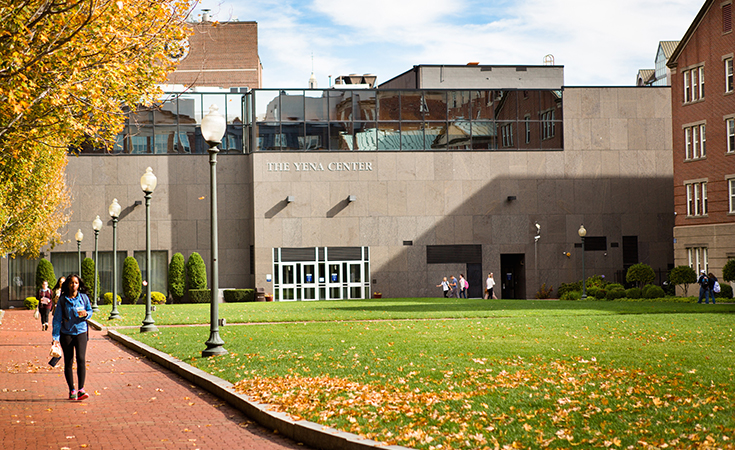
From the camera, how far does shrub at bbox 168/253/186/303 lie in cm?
4816

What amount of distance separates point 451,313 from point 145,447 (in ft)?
68.5

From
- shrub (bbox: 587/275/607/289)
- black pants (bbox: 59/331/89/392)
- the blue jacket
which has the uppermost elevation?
the blue jacket

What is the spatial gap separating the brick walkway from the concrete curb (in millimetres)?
109

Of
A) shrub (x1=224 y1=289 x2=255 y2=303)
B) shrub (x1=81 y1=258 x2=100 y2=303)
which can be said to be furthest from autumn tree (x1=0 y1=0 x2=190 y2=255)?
shrub (x1=81 y1=258 x2=100 y2=303)

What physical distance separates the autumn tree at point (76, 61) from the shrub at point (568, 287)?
35.6 meters

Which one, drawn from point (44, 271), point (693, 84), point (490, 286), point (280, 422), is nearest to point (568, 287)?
point (490, 286)

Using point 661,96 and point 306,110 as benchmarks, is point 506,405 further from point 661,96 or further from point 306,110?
point 661,96

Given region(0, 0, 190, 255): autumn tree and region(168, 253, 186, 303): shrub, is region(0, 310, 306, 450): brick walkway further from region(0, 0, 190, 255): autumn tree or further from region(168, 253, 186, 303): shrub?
region(168, 253, 186, 303): shrub

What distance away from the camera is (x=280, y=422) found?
9039mm

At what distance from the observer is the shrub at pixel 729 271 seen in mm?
38312

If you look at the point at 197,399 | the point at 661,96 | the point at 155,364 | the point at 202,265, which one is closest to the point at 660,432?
the point at 197,399

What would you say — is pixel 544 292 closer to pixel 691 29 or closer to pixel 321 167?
pixel 321 167

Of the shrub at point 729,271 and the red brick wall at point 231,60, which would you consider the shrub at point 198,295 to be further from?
the shrub at point 729,271

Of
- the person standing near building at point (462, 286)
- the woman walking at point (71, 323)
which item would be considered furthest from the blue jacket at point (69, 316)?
the person standing near building at point (462, 286)
